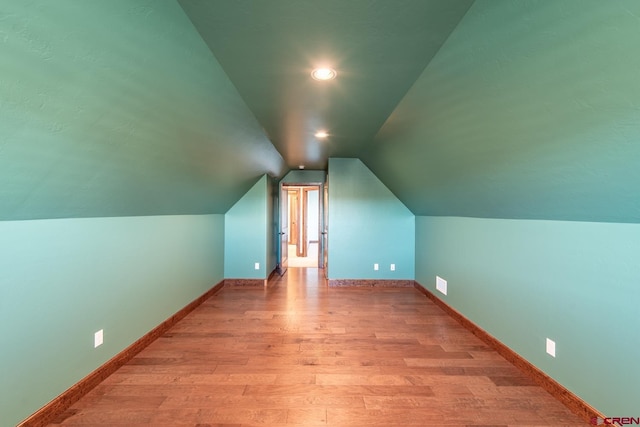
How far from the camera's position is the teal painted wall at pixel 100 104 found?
0.93 m

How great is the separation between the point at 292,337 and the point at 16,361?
1910 millimetres

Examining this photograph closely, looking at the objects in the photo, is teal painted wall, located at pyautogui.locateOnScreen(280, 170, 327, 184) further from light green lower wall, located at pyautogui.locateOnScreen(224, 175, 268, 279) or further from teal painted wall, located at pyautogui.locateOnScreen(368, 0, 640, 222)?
teal painted wall, located at pyautogui.locateOnScreen(368, 0, 640, 222)

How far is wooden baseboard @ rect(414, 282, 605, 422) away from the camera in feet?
5.33

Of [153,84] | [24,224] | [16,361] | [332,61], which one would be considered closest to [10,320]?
[16,361]

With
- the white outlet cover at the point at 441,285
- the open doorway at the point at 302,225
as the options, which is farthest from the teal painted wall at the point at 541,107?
the open doorway at the point at 302,225

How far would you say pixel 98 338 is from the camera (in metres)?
1.96

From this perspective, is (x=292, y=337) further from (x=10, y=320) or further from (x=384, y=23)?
(x=384, y=23)

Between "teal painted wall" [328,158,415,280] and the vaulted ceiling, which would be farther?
"teal painted wall" [328,158,415,280]

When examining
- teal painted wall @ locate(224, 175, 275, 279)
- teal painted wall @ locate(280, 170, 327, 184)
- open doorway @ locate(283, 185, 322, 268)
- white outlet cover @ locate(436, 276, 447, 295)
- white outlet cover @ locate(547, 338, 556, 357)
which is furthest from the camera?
open doorway @ locate(283, 185, 322, 268)

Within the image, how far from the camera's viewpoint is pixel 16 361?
4.72 feet

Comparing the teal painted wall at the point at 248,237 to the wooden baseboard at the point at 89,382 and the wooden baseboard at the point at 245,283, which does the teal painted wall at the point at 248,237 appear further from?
the wooden baseboard at the point at 89,382

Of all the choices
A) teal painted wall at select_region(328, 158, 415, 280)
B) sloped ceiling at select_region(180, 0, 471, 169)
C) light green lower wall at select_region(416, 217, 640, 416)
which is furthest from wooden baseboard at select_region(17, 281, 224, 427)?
light green lower wall at select_region(416, 217, 640, 416)

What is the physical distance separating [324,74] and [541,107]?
1.19 metres

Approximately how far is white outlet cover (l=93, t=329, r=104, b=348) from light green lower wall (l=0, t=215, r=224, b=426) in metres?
0.03
